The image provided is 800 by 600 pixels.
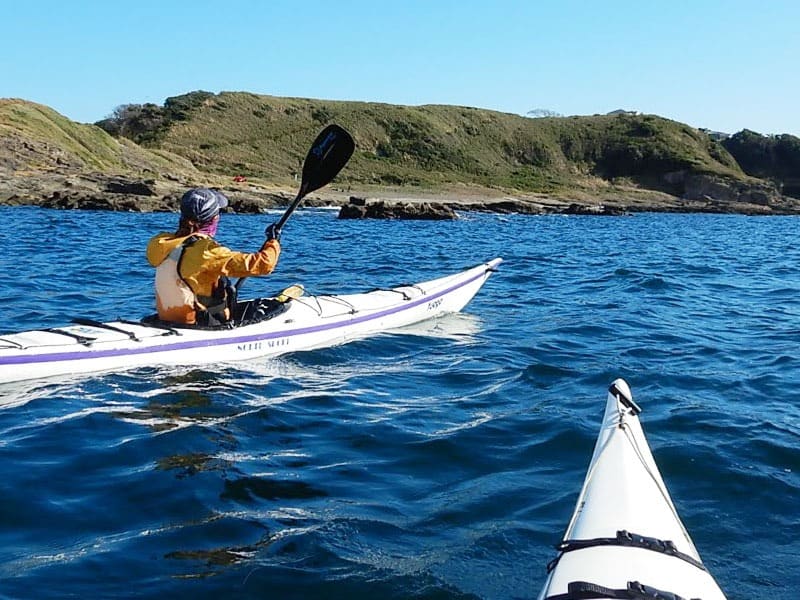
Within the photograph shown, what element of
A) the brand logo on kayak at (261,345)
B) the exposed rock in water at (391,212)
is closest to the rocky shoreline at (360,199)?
the exposed rock in water at (391,212)

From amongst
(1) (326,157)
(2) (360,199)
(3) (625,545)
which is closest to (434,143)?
(2) (360,199)

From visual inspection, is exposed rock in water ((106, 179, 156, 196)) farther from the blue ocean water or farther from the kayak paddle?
the kayak paddle

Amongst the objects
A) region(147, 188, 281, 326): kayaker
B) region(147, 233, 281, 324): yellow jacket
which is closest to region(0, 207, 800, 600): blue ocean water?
region(147, 188, 281, 326): kayaker

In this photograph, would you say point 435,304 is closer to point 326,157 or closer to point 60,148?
point 326,157

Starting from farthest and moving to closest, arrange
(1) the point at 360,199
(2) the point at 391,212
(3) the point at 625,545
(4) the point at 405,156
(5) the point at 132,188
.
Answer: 1. (4) the point at 405,156
2. (1) the point at 360,199
3. (2) the point at 391,212
4. (5) the point at 132,188
5. (3) the point at 625,545

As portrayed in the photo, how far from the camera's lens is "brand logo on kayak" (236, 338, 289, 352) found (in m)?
6.75

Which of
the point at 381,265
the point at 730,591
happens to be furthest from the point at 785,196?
the point at 730,591

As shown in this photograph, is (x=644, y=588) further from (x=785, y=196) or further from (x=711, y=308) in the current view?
(x=785, y=196)

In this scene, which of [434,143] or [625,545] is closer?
[625,545]

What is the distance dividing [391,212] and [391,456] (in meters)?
30.7

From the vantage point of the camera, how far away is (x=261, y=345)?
693cm

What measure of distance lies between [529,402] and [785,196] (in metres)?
80.0

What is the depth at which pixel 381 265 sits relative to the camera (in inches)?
619

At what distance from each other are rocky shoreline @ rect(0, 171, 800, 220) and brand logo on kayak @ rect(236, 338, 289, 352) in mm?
25978
